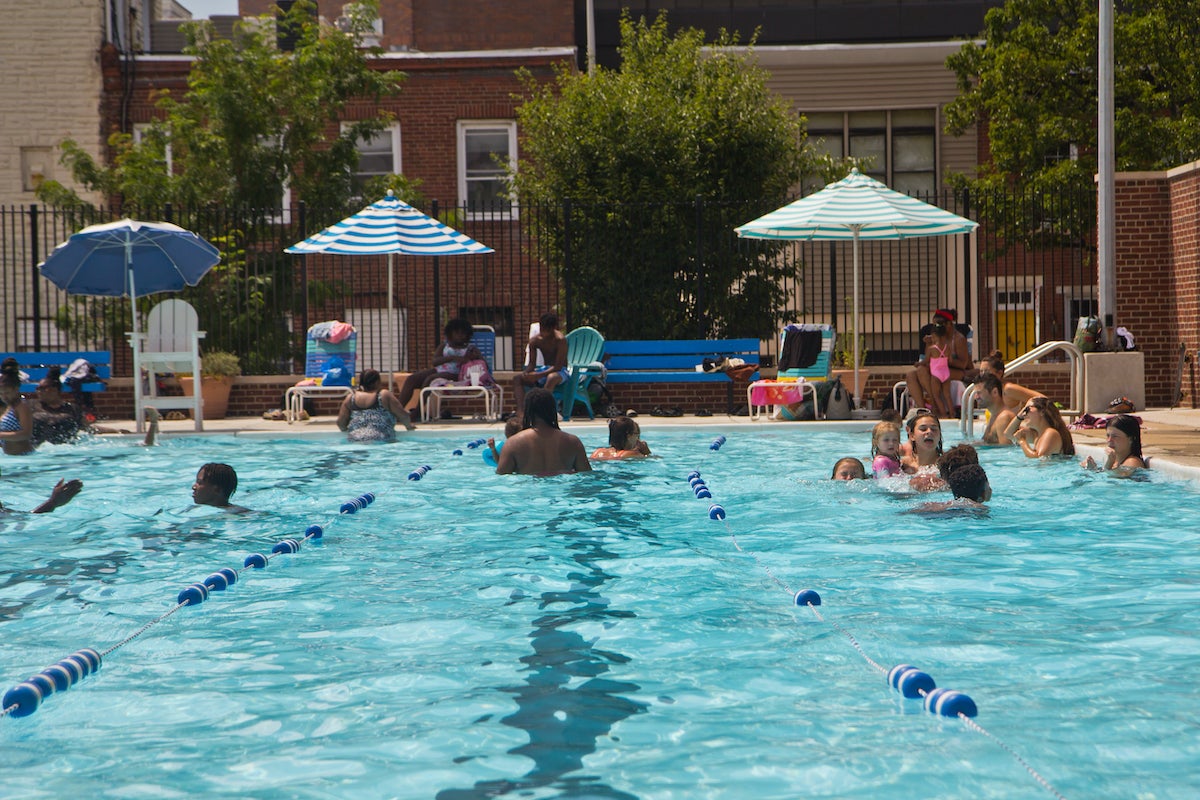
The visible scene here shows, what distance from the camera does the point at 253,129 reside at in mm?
21656

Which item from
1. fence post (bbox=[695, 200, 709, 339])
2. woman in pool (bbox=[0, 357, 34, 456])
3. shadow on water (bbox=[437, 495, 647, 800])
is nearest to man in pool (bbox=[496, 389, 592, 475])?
shadow on water (bbox=[437, 495, 647, 800])

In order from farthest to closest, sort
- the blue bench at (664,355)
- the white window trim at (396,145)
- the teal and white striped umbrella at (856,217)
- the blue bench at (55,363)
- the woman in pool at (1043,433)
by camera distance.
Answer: the white window trim at (396,145)
the blue bench at (664,355)
the blue bench at (55,363)
the teal and white striped umbrella at (856,217)
the woman in pool at (1043,433)

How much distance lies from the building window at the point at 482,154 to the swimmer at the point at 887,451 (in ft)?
54.5

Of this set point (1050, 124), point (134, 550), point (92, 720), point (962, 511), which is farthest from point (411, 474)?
point (1050, 124)

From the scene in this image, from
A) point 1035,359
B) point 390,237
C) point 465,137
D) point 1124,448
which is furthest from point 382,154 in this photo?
point 1124,448

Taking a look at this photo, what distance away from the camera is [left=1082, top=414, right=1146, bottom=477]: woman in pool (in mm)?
9836

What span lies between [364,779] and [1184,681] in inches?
123

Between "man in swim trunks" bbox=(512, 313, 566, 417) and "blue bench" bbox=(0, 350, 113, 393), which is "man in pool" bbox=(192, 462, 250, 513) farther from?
"blue bench" bbox=(0, 350, 113, 393)

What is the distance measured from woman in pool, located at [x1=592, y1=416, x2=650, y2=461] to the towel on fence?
514 centimetres

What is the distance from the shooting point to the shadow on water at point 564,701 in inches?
150

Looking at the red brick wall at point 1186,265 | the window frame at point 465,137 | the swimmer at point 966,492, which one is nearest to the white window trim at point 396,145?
the window frame at point 465,137

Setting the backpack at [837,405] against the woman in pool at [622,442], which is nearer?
the woman in pool at [622,442]

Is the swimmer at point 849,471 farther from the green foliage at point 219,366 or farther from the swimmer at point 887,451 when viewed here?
the green foliage at point 219,366

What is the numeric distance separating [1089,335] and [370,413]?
29.8 feet
